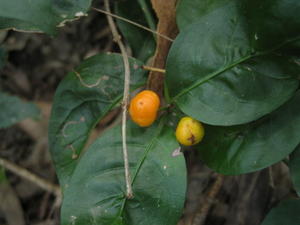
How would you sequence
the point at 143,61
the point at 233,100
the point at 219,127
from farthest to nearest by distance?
the point at 143,61
the point at 219,127
the point at 233,100

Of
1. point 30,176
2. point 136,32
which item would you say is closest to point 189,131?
point 136,32

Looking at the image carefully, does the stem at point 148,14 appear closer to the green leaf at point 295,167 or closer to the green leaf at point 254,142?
the green leaf at point 254,142

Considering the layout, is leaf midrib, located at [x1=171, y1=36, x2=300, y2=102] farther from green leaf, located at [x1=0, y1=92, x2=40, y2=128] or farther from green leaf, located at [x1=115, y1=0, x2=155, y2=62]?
green leaf, located at [x1=0, y1=92, x2=40, y2=128]

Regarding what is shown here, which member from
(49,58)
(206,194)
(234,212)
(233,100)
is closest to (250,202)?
(234,212)

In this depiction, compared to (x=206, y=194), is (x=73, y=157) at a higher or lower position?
higher

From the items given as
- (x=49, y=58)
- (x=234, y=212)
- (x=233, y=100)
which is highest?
(x=233, y=100)

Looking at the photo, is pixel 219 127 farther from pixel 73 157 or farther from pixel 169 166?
pixel 73 157

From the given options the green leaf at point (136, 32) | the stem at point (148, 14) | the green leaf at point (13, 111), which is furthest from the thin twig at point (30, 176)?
the stem at point (148, 14)

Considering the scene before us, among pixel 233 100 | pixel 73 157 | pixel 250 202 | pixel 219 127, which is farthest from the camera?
pixel 250 202
